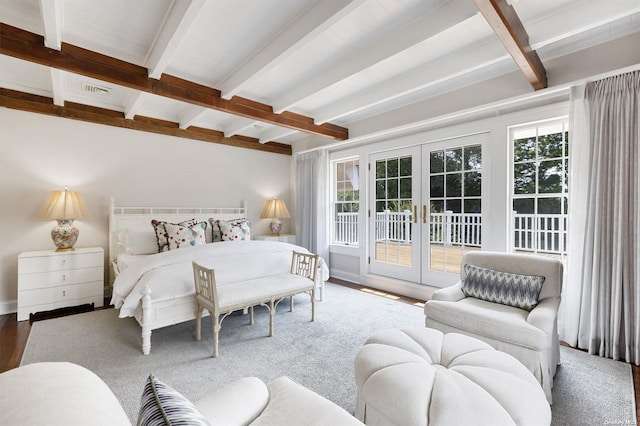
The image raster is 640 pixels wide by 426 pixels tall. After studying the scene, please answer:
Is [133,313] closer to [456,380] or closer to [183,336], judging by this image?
[183,336]

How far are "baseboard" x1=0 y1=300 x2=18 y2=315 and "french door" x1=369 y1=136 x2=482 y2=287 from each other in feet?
15.3

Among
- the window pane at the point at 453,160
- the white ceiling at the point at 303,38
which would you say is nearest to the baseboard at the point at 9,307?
the white ceiling at the point at 303,38

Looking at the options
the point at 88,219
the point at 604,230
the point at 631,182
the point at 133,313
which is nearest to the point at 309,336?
the point at 133,313

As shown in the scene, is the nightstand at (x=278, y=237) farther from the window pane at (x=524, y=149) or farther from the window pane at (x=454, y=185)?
the window pane at (x=524, y=149)

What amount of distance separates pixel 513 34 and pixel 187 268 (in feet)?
10.6

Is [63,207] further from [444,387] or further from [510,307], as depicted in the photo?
[510,307]

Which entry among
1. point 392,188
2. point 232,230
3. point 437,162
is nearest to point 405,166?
point 392,188

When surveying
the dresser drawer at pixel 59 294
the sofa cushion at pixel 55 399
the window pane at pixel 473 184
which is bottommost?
the dresser drawer at pixel 59 294

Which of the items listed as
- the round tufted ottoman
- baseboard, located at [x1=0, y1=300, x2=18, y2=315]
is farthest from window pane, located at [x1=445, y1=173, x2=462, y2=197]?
baseboard, located at [x1=0, y1=300, x2=18, y2=315]

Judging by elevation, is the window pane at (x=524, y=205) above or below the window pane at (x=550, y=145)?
below

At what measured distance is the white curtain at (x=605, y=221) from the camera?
238 cm

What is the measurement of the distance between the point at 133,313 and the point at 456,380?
8.56 feet

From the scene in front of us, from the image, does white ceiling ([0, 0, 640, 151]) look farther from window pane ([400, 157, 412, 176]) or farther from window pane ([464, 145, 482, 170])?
window pane ([400, 157, 412, 176])

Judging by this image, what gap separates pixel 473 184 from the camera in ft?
12.0
